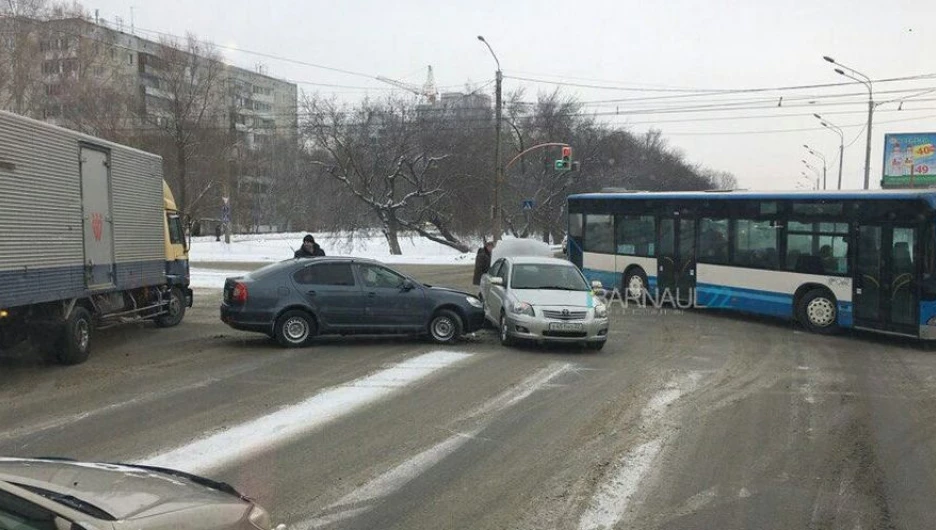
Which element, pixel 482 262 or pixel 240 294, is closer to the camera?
pixel 240 294

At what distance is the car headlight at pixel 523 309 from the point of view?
1199cm

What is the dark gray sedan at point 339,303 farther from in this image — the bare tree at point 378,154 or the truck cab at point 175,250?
the bare tree at point 378,154

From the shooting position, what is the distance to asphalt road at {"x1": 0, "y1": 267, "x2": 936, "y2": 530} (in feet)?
16.9

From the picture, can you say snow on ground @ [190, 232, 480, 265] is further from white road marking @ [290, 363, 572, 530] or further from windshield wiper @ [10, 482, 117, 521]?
windshield wiper @ [10, 482, 117, 521]

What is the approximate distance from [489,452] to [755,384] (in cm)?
474

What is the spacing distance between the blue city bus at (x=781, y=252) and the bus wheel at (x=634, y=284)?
0.10 ft

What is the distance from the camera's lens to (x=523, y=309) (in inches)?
475

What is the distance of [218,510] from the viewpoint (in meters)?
3.04

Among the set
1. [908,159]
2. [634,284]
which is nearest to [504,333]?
[634,284]

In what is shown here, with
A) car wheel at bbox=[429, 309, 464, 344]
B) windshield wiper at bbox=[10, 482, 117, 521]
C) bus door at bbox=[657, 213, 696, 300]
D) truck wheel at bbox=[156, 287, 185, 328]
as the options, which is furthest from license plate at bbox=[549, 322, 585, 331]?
windshield wiper at bbox=[10, 482, 117, 521]

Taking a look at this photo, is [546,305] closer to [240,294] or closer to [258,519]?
[240,294]

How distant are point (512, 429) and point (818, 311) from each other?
1001 centimetres

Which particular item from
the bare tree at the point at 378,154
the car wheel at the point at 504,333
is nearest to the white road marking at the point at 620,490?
the car wheel at the point at 504,333

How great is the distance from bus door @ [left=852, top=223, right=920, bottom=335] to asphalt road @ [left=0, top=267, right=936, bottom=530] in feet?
3.66
